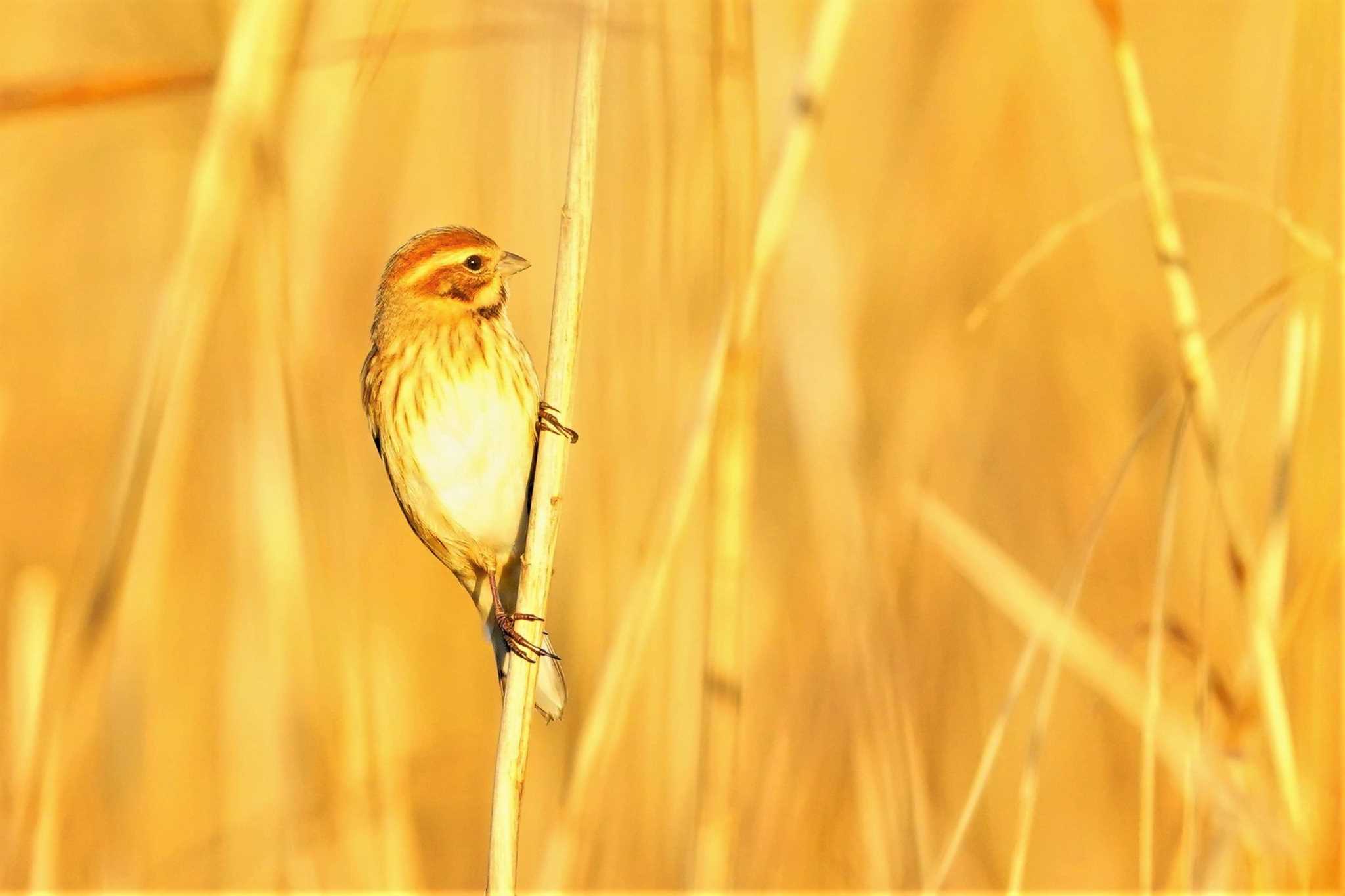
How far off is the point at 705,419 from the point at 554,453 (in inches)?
8.9

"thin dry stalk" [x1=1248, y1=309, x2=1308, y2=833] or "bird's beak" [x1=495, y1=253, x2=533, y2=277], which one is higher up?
"bird's beak" [x1=495, y1=253, x2=533, y2=277]

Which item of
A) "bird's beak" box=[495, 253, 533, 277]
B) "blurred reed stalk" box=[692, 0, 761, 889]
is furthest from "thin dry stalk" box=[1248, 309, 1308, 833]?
"bird's beak" box=[495, 253, 533, 277]

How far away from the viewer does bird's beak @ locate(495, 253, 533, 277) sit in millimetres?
2225

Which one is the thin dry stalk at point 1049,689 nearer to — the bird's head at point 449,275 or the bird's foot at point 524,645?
the bird's foot at point 524,645

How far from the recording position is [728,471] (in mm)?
1920

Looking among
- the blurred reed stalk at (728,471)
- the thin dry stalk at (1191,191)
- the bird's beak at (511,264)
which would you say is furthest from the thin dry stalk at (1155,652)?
the bird's beak at (511,264)

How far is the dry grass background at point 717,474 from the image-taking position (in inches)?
75.7

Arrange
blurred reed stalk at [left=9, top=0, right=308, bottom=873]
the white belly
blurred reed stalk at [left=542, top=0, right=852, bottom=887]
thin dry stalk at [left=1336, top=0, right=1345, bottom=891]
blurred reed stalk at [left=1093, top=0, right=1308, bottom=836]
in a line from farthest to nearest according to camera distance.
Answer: the white belly < thin dry stalk at [left=1336, top=0, right=1345, bottom=891] < blurred reed stalk at [left=1093, top=0, right=1308, bottom=836] < blurred reed stalk at [left=542, top=0, right=852, bottom=887] < blurred reed stalk at [left=9, top=0, right=308, bottom=873]

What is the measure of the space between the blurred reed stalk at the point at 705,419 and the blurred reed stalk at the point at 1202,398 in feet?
1.31

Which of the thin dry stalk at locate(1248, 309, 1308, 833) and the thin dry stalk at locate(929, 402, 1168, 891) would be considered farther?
the thin dry stalk at locate(1248, 309, 1308, 833)

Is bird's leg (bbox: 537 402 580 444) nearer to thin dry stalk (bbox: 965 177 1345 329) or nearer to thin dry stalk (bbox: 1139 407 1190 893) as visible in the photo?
thin dry stalk (bbox: 965 177 1345 329)

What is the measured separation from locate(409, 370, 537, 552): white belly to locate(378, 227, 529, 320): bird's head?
143 millimetres

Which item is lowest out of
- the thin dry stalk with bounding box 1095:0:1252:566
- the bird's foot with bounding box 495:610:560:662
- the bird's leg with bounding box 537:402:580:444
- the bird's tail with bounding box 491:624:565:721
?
the bird's tail with bounding box 491:624:565:721

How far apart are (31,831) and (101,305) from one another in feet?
12.2
